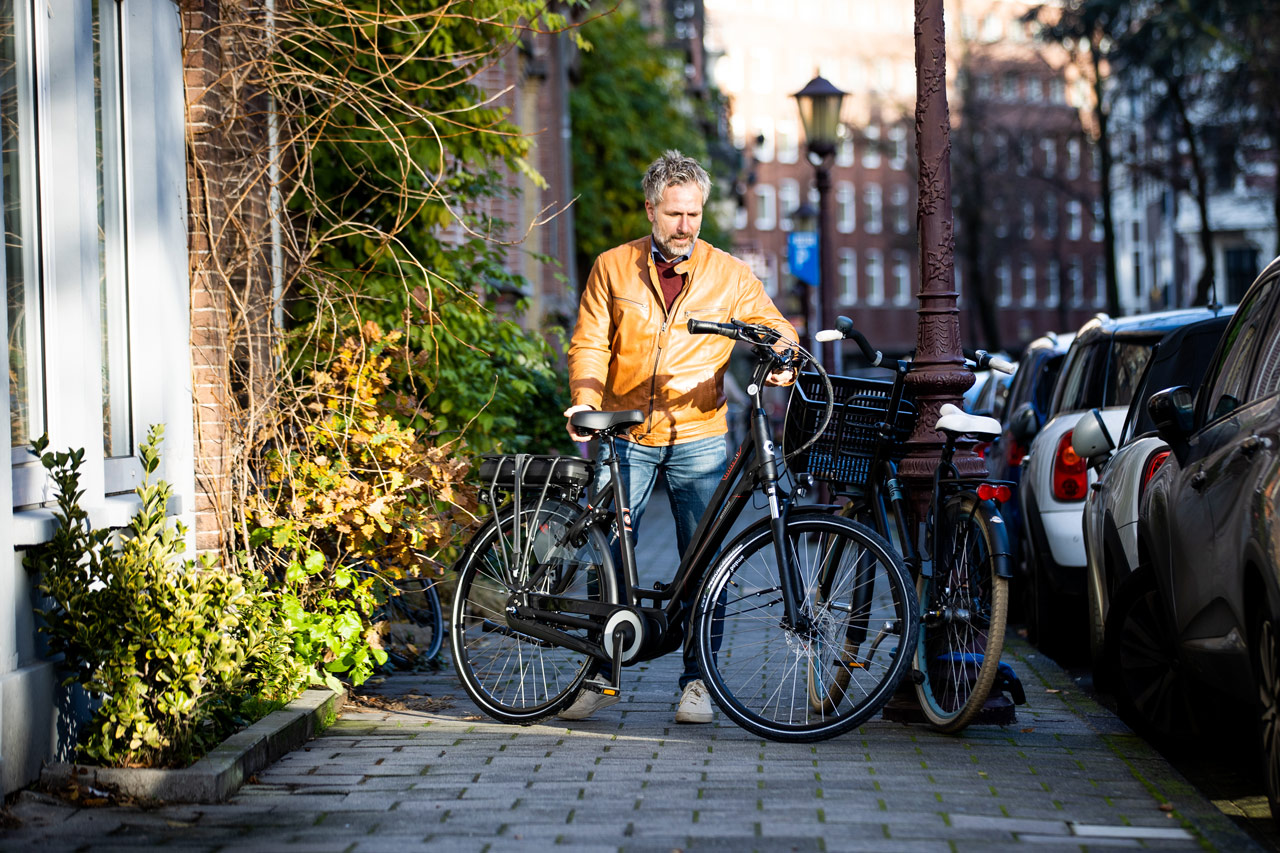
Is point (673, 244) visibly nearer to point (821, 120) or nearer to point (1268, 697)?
point (1268, 697)

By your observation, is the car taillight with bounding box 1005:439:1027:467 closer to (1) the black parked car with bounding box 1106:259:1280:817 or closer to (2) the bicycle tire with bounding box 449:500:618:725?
(1) the black parked car with bounding box 1106:259:1280:817

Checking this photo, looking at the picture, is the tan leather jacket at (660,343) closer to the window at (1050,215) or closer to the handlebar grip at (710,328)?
the handlebar grip at (710,328)

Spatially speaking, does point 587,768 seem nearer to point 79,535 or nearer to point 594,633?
point 594,633

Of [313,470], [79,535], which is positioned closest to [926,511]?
[313,470]

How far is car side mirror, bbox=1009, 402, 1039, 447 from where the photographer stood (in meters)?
9.72

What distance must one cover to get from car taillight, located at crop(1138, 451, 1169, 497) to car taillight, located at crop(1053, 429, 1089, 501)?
2049mm

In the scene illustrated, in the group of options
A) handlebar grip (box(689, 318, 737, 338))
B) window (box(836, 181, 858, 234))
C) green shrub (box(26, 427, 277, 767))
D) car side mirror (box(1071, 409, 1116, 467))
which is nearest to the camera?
green shrub (box(26, 427, 277, 767))

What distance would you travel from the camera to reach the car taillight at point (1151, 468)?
256 inches

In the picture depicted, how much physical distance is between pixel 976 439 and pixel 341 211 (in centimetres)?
341

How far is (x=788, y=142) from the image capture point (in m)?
82.7

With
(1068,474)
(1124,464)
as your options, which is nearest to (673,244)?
(1124,464)

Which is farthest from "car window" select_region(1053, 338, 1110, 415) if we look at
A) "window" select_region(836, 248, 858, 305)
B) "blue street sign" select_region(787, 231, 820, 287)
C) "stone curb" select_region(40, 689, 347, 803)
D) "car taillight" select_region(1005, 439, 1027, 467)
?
"window" select_region(836, 248, 858, 305)

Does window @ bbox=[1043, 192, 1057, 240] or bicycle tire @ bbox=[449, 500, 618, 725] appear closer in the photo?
bicycle tire @ bbox=[449, 500, 618, 725]

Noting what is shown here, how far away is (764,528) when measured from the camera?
5793mm
